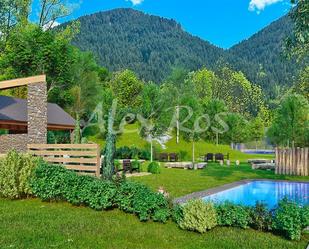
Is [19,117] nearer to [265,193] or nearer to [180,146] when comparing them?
[265,193]

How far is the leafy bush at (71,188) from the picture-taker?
1042 centimetres

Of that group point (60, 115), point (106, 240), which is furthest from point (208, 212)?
point (60, 115)

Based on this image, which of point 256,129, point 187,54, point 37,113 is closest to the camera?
point 37,113

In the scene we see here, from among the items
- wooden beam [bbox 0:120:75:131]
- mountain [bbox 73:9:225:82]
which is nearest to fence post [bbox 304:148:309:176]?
wooden beam [bbox 0:120:75:131]

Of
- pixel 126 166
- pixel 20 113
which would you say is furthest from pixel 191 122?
pixel 20 113

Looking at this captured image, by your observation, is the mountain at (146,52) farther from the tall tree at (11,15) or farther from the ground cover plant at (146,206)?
the ground cover plant at (146,206)

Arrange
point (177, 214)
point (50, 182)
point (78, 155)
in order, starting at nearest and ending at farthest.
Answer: point (177, 214) < point (50, 182) < point (78, 155)

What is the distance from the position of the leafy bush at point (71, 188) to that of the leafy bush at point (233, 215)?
3099 millimetres

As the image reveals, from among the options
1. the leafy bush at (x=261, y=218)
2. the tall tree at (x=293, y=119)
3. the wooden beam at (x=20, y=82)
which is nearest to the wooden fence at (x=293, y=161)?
the tall tree at (x=293, y=119)

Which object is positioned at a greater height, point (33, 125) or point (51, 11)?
point (51, 11)

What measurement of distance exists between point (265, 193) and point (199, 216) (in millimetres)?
9244

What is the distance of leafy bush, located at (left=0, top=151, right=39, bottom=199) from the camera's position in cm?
1235

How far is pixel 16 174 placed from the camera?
12.4 m

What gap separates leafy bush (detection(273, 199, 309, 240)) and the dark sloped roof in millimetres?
20688
